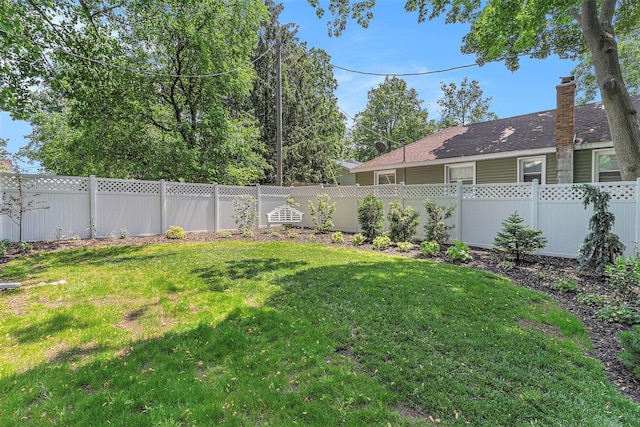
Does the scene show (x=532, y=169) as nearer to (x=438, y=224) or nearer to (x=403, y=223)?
(x=438, y=224)

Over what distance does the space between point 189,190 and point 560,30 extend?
41.1 feet

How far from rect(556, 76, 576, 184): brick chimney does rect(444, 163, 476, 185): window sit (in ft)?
8.36

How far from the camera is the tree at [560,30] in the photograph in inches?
237

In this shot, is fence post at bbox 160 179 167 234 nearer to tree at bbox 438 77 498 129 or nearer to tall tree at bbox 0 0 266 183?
tall tree at bbox 0 0 266 183

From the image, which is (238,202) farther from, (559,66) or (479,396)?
(559,66)

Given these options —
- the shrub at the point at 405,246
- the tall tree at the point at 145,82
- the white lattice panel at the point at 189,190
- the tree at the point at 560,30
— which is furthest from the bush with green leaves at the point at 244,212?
the tree at the point at 560,30

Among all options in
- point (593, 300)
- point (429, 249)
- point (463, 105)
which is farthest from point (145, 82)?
point (463, 105)

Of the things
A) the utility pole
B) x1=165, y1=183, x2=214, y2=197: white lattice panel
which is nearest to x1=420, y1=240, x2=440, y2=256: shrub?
the utility pole

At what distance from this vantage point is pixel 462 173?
1145 centimetres

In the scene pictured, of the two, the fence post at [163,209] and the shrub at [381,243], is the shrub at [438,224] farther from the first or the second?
the fence post at [163,209]

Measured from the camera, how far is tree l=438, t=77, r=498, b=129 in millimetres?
28672

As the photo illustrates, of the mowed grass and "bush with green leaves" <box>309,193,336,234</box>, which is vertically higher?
"bush with green leaves" <box>309,193,336,234</box>

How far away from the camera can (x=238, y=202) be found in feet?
33.2

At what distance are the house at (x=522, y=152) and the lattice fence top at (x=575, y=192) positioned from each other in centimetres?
319
